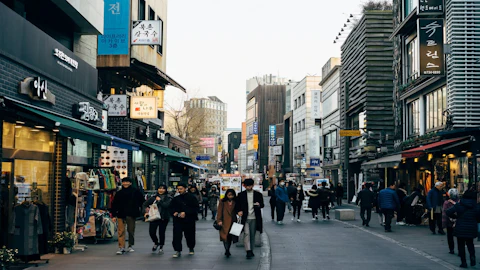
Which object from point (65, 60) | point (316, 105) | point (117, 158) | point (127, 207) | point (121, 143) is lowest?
point (127, 207)

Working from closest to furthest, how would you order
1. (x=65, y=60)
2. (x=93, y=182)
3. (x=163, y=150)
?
(x=65, y=60) → (x=93, y=182) → (x=163, y=150)

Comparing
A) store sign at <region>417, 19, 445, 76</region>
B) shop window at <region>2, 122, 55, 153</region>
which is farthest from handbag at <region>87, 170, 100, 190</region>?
store sign at <region>417, 19, 445, 76</region>

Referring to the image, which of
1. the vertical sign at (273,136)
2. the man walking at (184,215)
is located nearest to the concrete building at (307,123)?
the vertical sign at (273,136)

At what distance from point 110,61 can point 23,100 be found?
1297cm

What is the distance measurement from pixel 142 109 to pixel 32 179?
13001mm

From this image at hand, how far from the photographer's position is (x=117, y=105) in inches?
1014

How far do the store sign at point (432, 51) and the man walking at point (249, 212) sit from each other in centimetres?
1311

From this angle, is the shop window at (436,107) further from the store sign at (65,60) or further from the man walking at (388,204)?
the store sign at (65,60)

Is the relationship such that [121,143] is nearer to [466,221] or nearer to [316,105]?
[466,221]

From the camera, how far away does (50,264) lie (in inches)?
499

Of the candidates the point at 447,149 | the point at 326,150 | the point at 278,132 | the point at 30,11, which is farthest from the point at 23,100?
the point at 278,132

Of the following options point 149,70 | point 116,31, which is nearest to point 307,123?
point 149,70

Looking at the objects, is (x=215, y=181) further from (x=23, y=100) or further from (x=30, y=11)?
(x=23, y=100)

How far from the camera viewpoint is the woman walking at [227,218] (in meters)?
14.0
